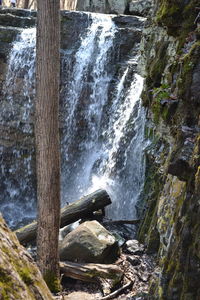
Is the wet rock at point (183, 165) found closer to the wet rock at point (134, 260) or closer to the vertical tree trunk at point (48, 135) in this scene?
the vertical tree trunk at point (48, 135)

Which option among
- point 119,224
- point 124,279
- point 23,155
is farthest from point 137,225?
point 23,155

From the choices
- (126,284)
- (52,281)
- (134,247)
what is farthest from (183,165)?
(134,247)

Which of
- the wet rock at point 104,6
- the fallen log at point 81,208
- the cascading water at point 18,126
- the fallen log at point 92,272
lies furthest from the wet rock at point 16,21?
the fallen log at point 92,272

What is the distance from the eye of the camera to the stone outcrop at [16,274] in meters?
1.63

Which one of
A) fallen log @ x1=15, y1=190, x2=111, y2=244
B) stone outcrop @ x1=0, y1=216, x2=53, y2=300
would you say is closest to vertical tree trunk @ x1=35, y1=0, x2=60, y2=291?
fallen log @ x1=15, y1=190, x2=111, y2=244

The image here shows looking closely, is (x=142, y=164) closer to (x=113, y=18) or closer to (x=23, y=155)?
(x=23, y=155)

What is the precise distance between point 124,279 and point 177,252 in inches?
107

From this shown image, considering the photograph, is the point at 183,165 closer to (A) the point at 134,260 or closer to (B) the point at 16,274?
(B) the point at 16,274

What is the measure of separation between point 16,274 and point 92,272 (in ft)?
14.5

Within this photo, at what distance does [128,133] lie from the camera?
1166 cm

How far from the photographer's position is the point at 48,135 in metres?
5.64

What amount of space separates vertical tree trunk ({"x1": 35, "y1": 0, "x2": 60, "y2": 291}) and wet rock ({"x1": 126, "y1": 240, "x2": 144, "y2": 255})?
156 cm

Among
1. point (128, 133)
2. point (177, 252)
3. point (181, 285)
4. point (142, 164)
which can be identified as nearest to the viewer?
point (181, 285)

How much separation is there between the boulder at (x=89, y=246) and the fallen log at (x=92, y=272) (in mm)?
212
